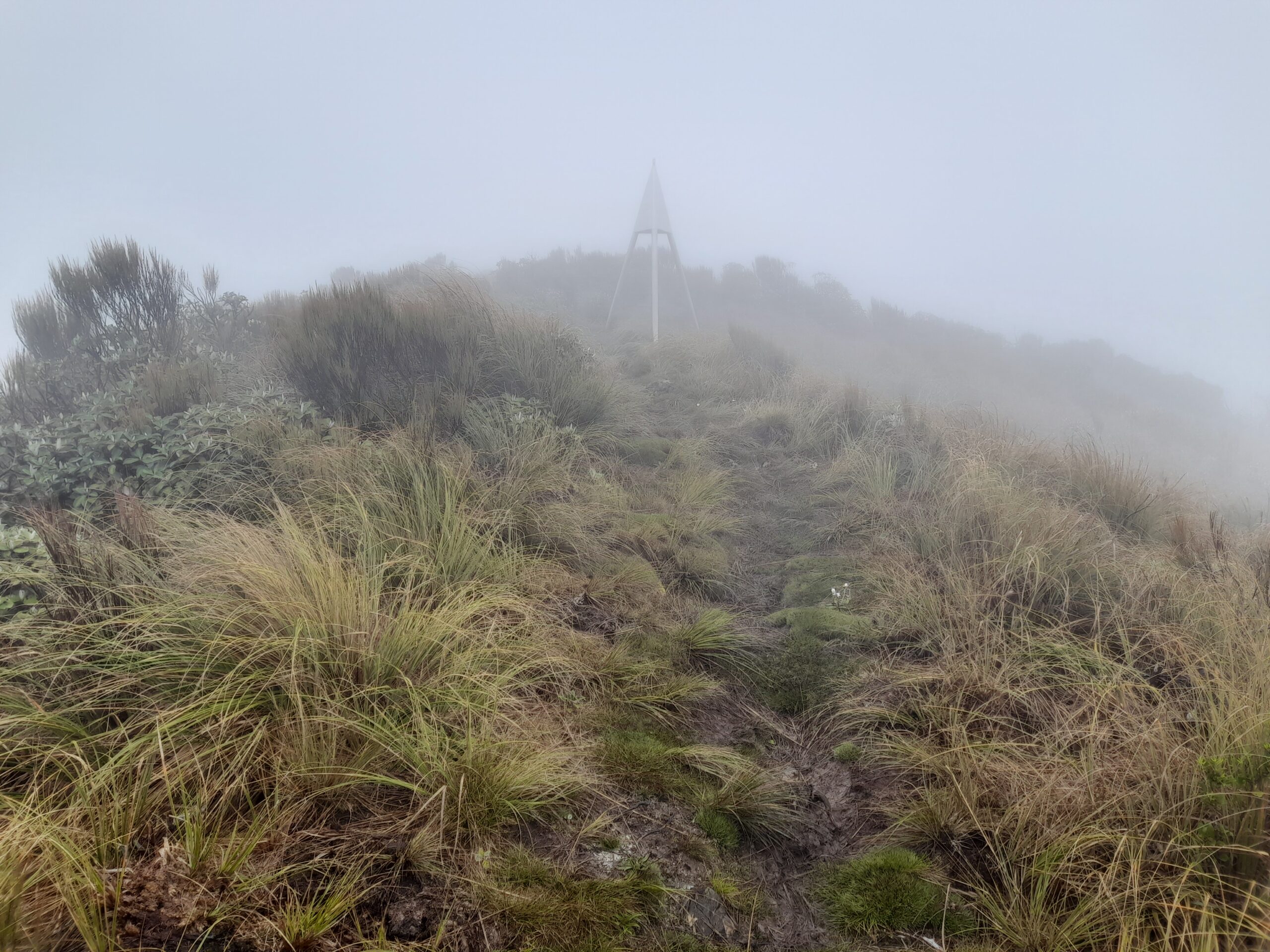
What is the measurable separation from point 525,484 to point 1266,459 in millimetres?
13839

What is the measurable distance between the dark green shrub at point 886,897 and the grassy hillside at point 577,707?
0.01 metres

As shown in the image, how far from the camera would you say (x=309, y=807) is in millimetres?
1532

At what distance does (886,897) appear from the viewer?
1.62 metres

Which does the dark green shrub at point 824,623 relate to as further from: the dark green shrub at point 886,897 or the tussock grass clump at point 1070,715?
the dark green shrub at point 886,897

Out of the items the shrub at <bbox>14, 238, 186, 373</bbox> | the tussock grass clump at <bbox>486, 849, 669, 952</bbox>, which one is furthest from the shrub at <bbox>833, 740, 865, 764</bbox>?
the shrub at <bbox>14, 238, 186, 373</bbox>

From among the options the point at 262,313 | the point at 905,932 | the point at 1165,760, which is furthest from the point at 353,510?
the point at 262,313

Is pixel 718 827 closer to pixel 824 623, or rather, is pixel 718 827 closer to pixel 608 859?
pixel 608 859

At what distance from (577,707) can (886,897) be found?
1112 mm

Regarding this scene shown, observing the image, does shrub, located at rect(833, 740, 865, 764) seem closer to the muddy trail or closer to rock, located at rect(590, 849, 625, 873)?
the muddy trail

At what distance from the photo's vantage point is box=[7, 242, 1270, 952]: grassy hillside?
1.36 meters

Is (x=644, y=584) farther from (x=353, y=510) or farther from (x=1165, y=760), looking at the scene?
(x=1165, y=760)

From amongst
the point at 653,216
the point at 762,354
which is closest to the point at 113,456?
the point at 762,354

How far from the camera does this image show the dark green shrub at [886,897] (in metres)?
1.54

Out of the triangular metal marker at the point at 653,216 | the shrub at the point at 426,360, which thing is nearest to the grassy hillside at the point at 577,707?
the shrub at the point at 426,360
